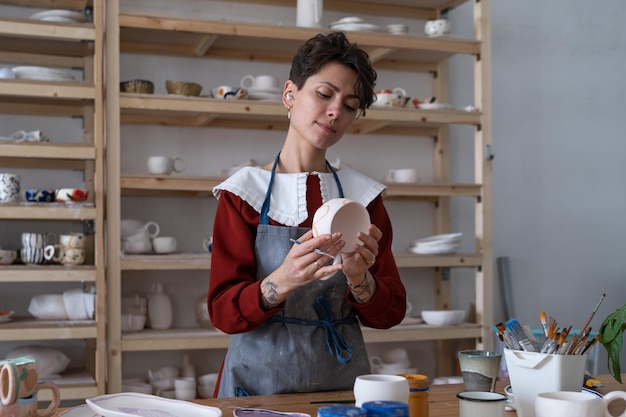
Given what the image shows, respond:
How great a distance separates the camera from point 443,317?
11.9ft

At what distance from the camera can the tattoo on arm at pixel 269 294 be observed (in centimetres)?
165

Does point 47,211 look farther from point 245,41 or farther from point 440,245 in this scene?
point 440,245

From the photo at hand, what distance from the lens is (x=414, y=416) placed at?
4.25ft

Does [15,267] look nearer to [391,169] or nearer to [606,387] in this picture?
[391,169]

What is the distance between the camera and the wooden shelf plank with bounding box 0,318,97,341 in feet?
10.00

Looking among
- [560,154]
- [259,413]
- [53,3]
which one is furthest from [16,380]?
[560,154]

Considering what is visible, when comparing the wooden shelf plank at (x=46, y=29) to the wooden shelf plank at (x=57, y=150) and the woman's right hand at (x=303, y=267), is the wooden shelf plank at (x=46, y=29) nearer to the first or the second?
the wooden shelf plank at (x=57, y=150)

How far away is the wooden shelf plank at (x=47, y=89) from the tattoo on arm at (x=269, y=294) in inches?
71.0

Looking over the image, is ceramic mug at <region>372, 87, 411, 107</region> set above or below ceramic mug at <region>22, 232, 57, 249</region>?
above

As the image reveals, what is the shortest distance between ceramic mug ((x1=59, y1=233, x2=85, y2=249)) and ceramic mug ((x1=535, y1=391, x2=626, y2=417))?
238 centimetres

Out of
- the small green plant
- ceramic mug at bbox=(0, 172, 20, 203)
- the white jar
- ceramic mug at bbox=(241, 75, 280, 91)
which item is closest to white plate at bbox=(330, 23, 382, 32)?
ceramic mug at bbox=(241, 75, 280, 91)

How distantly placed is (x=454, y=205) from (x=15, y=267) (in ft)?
7.38

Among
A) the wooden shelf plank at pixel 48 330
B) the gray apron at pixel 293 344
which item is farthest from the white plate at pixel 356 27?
the gray apron at pixel 293 344

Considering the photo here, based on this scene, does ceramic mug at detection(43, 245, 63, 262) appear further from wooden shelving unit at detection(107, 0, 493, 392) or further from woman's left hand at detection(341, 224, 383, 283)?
woman's left hand at detection(341, 224, 383, 283)
